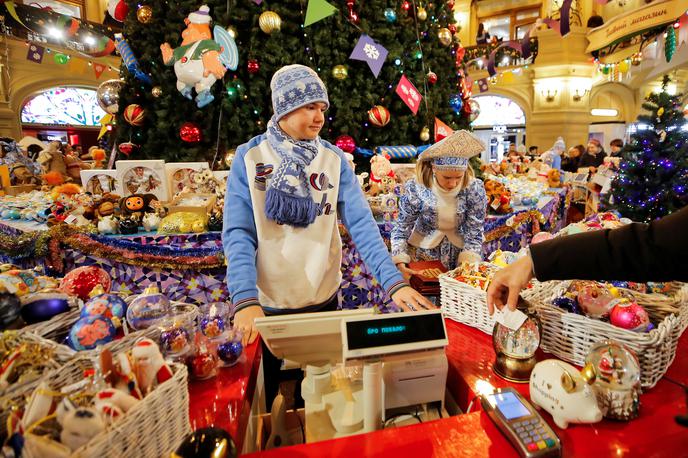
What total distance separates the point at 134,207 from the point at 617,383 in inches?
125

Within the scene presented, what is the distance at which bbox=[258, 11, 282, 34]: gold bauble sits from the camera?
11.9 ft

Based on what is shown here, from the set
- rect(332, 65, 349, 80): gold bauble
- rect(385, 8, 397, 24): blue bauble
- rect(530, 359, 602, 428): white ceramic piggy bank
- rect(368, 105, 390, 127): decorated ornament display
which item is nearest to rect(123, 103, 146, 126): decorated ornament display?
rect(332, 65, 349, 80): gold bauble

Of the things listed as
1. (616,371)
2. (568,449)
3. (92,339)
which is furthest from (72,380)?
(616,371)

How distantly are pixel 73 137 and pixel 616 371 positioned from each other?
14684mm

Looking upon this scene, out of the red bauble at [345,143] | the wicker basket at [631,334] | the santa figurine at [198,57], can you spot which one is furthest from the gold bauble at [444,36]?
the wicker basket at [631,334]

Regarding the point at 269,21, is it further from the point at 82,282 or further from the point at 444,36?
the point at 82,282

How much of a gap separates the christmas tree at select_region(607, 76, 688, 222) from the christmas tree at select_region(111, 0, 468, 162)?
210cm

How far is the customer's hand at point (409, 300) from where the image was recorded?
3.81ft

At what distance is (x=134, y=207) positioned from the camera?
9.82 feet

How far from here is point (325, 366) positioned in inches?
37.9

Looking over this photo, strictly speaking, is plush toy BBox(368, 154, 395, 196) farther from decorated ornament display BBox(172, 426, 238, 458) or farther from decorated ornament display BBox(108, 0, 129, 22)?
decorated ornament display BBox(108, 0, 129, 22)

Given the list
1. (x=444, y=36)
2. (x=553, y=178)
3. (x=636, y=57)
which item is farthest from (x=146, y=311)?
(x=636, y=57)

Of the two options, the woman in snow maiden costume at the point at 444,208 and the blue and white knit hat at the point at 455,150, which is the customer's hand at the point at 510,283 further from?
the blue and white knit hat at the point at 455,150

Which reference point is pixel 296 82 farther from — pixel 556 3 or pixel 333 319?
pixel 556 3
